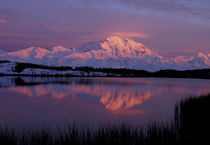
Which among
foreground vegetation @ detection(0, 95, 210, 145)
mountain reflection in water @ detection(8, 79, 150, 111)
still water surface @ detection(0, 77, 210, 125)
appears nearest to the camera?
foreground vegetation @ detection(0, 95, 210, 145)

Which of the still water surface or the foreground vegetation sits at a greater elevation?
the foreground vegetation

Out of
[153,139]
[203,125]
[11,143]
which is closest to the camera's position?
[11,143]

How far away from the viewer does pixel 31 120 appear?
1784cm

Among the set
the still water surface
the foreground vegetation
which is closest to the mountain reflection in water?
the still water surface

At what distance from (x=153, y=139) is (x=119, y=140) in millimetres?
1391

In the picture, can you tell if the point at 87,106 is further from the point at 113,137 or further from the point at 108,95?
the point at 113,137

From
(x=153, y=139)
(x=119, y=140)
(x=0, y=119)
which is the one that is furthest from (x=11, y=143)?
(x=0, y=119)

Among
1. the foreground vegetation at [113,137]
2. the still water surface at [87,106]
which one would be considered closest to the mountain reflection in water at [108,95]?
the still water surface at [87,106]

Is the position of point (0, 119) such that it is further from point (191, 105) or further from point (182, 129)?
point (191, 105)

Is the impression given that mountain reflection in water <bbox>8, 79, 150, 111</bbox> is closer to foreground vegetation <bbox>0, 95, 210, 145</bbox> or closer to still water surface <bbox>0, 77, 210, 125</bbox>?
still water surface <bbox>0, 77, 210, 125</bbox>

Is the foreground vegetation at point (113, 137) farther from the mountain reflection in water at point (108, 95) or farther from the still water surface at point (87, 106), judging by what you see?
the mountain reflection in water at point (108, 95)

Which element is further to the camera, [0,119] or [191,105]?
[191,105]

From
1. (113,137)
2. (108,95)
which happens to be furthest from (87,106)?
(113,137)

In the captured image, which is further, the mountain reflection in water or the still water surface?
the mountain reflection in water
